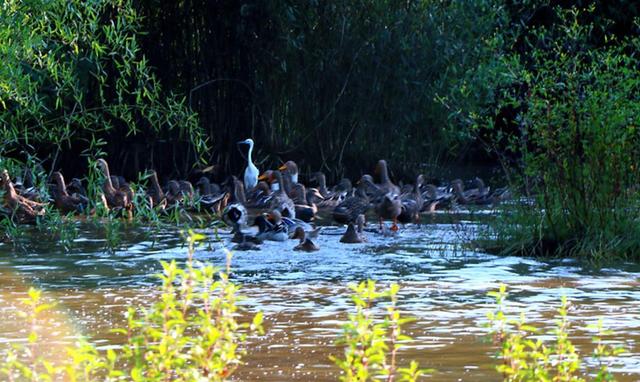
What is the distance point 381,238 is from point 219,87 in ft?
25.5

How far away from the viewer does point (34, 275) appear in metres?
11.9

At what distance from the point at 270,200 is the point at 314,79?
428 centimetres

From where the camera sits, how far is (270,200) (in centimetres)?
1817

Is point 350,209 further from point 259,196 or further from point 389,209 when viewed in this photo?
point 259,196

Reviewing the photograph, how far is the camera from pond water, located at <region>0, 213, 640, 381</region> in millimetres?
8352

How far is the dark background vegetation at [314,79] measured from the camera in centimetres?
2138

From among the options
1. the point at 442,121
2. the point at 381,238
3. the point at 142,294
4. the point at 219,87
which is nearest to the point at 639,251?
the point at 381,238

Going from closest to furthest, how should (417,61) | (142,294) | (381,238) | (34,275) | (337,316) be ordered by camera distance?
(337,316) < (142,294) < (34,275) < (381,238) < (417,61)

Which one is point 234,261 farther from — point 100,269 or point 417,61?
point 417,61

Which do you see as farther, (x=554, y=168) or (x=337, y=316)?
(x=554, y=168)

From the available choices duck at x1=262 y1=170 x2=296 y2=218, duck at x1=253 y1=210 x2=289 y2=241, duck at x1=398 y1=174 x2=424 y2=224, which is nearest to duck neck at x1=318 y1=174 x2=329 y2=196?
duck at x1=262 y1=170 x2=296 y2=218

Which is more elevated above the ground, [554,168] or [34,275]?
[554,168]

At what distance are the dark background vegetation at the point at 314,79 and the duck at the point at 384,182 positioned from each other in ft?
4.71

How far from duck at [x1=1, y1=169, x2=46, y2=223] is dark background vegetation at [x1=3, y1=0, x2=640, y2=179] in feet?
21.7
